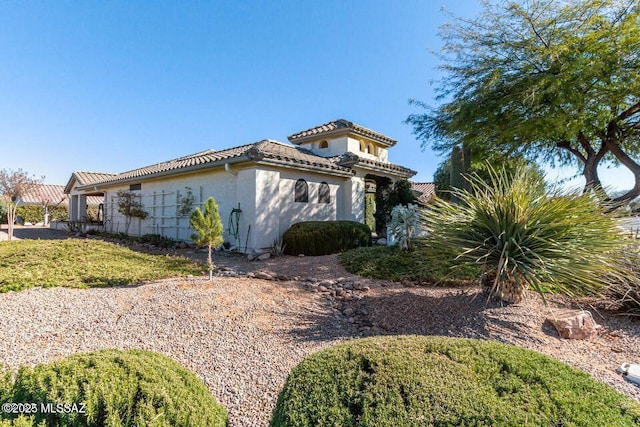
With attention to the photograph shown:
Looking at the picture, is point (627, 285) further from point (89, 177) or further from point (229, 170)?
point (89, 177)

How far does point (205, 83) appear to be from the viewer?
13133 mm

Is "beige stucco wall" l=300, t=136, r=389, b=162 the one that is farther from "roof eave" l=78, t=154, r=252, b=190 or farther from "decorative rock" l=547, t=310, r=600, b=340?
"decorative rock" l=547, t=310, r=600, b=340

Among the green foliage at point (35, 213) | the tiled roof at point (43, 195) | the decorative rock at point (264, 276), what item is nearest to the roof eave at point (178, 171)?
the decorative rock at point (264, 276)

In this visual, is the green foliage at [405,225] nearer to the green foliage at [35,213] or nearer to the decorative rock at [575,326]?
the decorative rock at [575,326]

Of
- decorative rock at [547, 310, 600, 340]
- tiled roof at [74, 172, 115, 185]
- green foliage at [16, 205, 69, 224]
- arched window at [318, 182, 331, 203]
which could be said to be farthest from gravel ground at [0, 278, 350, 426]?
green foliage at [16, 205, 69, 224]

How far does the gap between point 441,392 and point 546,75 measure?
1159cm

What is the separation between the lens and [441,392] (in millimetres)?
1913

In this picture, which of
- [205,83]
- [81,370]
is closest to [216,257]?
[205,83]

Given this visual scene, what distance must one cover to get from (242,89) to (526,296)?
13066mm

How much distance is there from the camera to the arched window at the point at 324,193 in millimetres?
14328

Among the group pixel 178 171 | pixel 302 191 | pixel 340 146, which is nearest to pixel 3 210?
pixel 178 171

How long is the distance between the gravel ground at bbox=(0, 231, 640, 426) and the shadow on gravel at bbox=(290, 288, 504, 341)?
17 millimetres

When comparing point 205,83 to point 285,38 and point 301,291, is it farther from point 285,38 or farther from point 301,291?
point 301,291

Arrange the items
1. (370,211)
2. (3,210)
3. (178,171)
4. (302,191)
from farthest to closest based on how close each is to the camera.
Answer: (3,210), (370,211), (178,171), (302,191)
